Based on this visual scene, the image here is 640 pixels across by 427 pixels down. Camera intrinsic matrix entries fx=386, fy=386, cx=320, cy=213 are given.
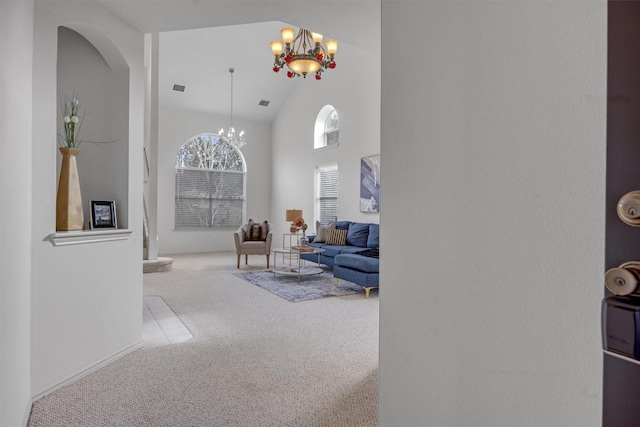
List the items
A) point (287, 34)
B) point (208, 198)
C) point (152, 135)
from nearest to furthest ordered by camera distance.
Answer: point (287, 34) < point (152, 135) < point (208, 198)

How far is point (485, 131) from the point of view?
37.1 inches

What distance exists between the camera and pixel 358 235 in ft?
21.8

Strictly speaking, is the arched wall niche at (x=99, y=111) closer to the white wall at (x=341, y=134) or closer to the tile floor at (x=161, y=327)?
the tile floor at (x=161, y=327)

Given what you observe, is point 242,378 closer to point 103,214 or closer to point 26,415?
point 26,415

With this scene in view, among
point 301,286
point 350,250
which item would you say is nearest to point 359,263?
point 301,286

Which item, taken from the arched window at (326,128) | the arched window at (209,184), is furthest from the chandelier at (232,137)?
the arched window at (326,128)

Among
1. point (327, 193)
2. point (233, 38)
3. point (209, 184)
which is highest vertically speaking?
point (233, 38)

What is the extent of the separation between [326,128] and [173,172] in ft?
12.0

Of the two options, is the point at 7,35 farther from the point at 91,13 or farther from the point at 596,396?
the point at 596,396

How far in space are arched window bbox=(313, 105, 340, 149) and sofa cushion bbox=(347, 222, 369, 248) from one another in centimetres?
209

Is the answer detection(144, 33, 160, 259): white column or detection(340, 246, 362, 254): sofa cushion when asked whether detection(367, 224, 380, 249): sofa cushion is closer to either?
detection(340, 246, 362, 254): sofa cushion

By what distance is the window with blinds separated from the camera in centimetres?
815

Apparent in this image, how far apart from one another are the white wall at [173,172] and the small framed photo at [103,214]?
6316mm

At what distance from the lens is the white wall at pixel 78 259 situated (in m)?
2.21
